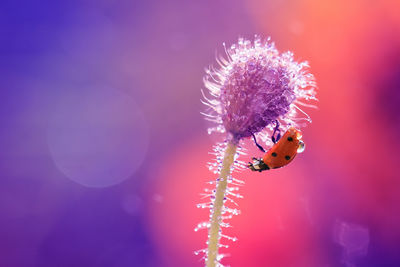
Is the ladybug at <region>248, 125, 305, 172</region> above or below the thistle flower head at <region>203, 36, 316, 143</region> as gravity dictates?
above

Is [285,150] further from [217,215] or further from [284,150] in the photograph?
[217,215]

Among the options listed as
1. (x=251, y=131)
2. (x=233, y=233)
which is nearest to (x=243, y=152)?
(x=251, y=131)

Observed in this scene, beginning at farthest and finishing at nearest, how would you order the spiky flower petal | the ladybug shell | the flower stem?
1. the ladybug shell
2. the spiky flower petal
3. the flower stem

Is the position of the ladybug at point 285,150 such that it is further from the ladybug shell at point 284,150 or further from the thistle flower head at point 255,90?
A: the thistle flower head at point 255,90

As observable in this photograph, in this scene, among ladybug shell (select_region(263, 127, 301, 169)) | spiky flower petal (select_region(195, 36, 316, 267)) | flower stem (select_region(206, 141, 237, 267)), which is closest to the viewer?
flower stem (select_region(206, 141, 237, 267))

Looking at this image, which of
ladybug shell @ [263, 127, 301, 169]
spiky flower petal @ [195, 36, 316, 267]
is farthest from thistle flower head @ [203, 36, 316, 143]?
ladybug shell @ [263, 127, 301, 169]

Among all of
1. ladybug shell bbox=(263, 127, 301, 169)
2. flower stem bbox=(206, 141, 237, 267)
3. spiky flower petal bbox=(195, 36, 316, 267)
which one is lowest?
flower stem bbox=(206, 141, 237, 267)

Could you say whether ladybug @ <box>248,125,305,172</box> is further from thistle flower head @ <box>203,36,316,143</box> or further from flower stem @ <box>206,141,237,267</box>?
flower stem @ <box>206,141,237,267</box>

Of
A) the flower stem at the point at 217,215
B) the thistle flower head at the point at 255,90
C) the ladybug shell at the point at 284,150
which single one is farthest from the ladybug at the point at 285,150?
the flower stem at the point at 217,215
